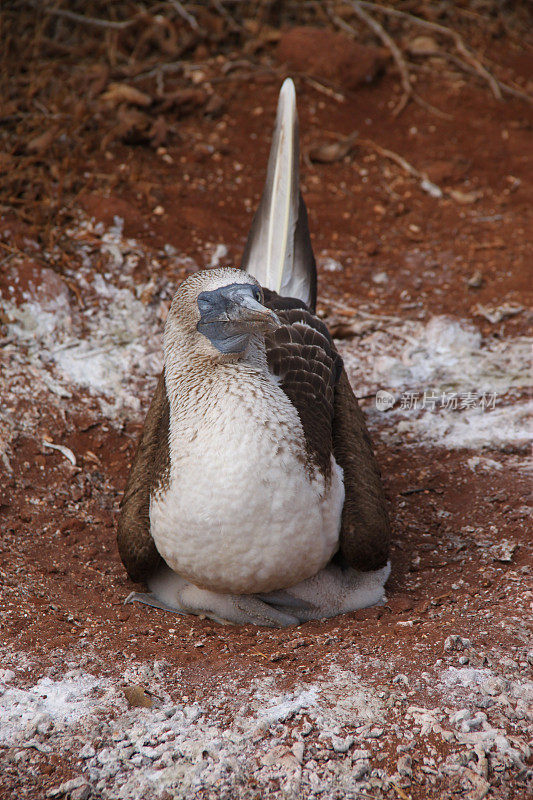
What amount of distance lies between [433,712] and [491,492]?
6.16 feet

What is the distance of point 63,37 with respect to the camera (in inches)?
298

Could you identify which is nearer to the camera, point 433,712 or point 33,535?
point 433,712

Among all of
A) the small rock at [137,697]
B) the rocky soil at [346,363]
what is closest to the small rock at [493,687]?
the rocky soil at [346,363]

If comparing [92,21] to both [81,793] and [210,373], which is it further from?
[81,793]

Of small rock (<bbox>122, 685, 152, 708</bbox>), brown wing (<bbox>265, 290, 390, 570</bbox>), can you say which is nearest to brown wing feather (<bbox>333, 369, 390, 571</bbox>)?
brown wing (<bbox>265, 290, 390, 570</bbox>)

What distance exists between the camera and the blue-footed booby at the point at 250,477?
10.5 feet

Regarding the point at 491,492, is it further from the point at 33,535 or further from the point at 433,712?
the point at 33,535

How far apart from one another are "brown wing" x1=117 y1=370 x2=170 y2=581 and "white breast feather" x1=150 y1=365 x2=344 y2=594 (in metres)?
0.16

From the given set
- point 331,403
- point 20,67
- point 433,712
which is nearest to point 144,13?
point 20,67

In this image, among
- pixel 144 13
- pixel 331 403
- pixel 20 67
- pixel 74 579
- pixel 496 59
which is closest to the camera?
pixel 74 579

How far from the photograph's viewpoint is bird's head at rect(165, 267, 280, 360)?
321cm

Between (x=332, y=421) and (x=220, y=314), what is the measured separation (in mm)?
1077

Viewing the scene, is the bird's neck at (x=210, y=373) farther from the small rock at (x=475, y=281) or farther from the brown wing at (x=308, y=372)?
the small rock at (x=475, y=281)

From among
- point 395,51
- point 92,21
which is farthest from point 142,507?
point 395,51
